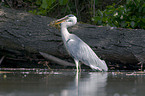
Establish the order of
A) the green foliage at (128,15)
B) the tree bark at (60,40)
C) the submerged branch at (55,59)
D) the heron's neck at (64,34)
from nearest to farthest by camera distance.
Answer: the heron's neck at (64,34)
the tree bark at (60,40)
the submerged branch at (55,59)
the green foliage at (128,15)

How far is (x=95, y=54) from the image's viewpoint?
6.73m

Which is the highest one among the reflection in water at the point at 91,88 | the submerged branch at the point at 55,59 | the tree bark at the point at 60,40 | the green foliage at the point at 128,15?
the green foliage at the point at 128,15

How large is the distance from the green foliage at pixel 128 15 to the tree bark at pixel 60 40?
1.49 metres

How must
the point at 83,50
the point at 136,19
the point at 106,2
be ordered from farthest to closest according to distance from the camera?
the point at 106,2
the point at 136,19
the point at 83,50

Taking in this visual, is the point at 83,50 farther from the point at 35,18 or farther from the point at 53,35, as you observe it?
the point at 35,18

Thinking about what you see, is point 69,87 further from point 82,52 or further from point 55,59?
point 55,59

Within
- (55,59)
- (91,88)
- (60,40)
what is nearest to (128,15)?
(60,40)

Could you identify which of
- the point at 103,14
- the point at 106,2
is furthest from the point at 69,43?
the point at 106,2

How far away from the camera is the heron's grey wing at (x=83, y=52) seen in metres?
6.65

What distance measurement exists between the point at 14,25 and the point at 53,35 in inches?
40.2

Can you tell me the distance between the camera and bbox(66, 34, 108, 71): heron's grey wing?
262 inches

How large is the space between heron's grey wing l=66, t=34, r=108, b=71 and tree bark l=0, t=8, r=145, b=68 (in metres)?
0.57

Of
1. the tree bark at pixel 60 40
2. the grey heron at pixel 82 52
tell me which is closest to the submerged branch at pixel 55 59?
the tree bark at pixel 60 40

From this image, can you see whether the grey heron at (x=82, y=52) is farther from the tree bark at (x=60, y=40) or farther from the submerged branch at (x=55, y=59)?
the submerged branch at (x=55, y=59)
